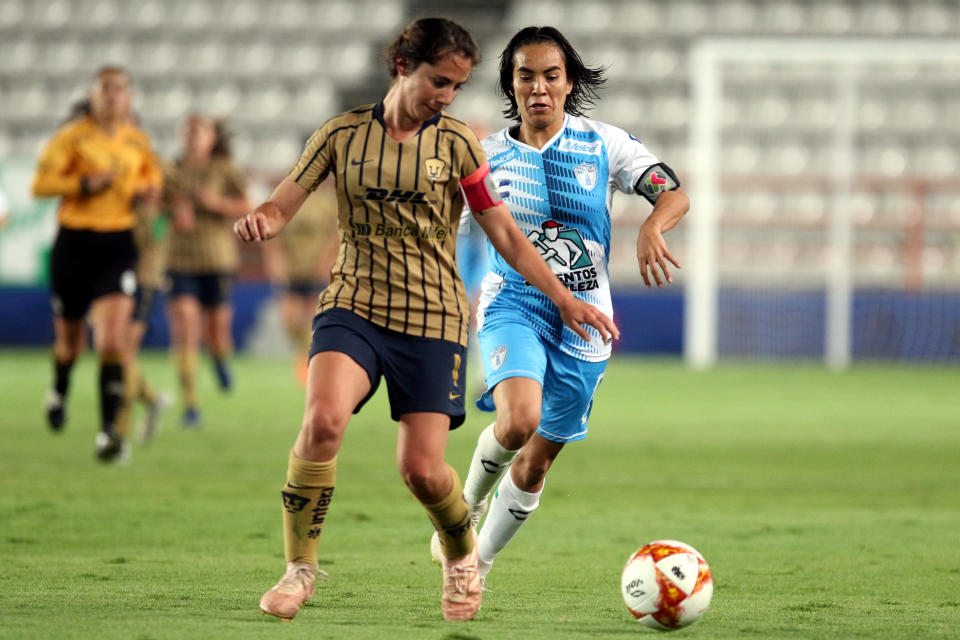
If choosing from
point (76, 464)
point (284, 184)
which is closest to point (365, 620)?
point (284, 184)

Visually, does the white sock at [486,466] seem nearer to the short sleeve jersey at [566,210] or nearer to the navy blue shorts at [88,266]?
the short sleeve jersey at [566,210]

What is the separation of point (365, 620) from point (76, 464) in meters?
5.00

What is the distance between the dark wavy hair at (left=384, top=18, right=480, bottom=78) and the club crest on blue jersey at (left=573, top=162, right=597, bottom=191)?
89cm

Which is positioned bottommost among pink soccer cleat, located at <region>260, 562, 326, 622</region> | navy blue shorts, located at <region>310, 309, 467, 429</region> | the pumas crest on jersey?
pink soccer cleat, located at <region>260, 562, 326, 622</region>

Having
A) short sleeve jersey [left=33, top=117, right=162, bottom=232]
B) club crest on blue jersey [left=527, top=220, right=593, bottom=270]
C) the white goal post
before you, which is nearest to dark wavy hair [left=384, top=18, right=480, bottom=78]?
club crest on blue jersey [left=527, top=220, right=593, bottom=270]

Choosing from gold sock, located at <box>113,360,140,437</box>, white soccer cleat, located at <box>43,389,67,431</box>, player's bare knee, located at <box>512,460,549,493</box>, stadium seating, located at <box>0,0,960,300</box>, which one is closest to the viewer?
player's bare knee, located at <box>512,460,549,493</box>

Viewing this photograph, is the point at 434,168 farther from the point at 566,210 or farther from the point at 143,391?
the point at 143,391

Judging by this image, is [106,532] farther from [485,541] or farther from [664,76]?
[664,76]

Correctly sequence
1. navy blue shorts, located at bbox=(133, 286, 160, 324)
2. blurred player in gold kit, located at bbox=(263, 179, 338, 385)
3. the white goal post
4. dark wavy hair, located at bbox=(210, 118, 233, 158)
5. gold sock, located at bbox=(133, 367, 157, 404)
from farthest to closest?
the white goal post, blurred player in gold kit, located at bbox=(263, 179, 338, 385), dark wavy hair, located at bbox=(210, 118, 233, 158), navy blue shorts, located at bbox=(133, 286, 160, 324), gold sock, located at bbox=(133, 367, 157, 404)

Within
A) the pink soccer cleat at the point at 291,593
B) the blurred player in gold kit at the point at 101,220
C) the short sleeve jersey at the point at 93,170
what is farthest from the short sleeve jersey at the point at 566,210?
the short sleeve jersey at the point at 93,170

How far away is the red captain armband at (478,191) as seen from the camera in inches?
180

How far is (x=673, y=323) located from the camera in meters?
20.9

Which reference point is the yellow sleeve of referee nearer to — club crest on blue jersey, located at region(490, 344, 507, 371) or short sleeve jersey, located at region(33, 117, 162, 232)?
short sleeve jersey, located at region(33, 117, 162, 232)

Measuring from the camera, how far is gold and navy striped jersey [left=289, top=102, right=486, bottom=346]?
178 inches
